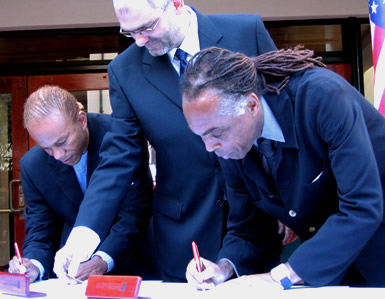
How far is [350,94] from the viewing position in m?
1.57

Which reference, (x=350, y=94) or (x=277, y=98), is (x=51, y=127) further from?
(x=350, y=94)

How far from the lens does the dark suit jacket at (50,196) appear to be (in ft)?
7.84

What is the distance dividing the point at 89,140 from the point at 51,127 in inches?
7.8

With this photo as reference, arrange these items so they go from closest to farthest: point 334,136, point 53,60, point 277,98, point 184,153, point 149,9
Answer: point 334,136 < point 277,98 < point 149,9 < point 184,153 < point 53,60

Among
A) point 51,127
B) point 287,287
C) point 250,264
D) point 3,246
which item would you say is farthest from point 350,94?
point 3,246

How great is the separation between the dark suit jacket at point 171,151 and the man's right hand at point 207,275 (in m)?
0.30

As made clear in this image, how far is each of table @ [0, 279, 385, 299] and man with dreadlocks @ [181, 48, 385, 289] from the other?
3 cm

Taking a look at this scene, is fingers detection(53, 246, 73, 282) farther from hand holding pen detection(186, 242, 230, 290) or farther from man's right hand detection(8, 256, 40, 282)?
hand holding pen detection(186, 242, 230, 290)

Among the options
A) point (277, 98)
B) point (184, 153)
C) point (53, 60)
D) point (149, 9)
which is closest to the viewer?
point (277, 98)

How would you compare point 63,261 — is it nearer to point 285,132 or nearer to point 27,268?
point 27,268

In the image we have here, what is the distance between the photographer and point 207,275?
176cm

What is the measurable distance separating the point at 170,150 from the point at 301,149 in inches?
24.5

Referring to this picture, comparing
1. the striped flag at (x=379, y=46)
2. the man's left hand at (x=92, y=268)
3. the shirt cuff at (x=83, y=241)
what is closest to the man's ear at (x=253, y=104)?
the shirt cuff at (x=83, y=241)

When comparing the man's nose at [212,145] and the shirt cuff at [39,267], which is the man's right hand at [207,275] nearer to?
the man's nose at [212,145]
